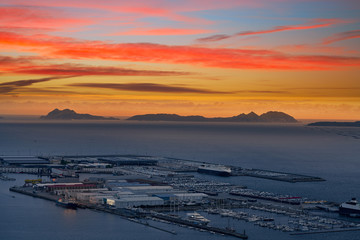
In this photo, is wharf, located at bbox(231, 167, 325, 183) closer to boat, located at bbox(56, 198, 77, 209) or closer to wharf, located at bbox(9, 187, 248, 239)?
wharf, located at bbox(9, 187, 248, 239)

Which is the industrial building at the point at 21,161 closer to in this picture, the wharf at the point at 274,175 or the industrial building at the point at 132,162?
the industrial building at the point at 132,162

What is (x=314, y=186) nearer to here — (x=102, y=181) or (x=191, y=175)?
(x=191, y=175)

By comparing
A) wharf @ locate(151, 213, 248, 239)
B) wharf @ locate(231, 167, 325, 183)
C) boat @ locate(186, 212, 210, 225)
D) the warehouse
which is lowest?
wharf @ locate(151, 213, 248, 239)

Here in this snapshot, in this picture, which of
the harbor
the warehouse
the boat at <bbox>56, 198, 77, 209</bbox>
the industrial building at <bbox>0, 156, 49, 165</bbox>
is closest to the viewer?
the harbor

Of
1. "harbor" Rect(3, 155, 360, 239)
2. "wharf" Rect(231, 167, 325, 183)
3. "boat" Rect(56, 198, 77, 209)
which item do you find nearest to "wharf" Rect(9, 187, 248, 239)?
"harbor" Rect(3, 155, 360, 239)

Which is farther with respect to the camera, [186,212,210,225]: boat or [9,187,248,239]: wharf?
[186,212,210,225]: boat

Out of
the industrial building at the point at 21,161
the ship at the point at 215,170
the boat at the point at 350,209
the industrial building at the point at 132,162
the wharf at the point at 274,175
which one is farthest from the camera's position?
the industrial building at the point at 132,162

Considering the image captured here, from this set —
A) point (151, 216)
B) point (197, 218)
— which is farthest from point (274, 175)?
point (197, 218)

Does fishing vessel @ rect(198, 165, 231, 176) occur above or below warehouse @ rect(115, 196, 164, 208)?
above

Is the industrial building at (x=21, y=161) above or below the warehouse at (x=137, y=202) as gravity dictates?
above

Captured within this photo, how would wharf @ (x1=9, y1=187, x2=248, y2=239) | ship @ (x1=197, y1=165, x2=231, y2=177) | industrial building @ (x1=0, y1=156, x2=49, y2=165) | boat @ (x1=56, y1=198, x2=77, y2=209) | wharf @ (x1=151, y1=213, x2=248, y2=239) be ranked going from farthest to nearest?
industrial building @ (x1=0, y1=156, x2=49, y2=165), ship @ (x1=197, y1=165, x2=231, y2=177), boat @ (x1=56, y1=198, x2=77, y2=209), wharf @ (x1=9, y1=187, x2=248, y2=239), wharf @ (x1=151, y1=213, x2=248, y2=239)

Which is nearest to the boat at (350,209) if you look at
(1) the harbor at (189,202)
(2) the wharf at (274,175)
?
(1) the harbor at (189,202)
